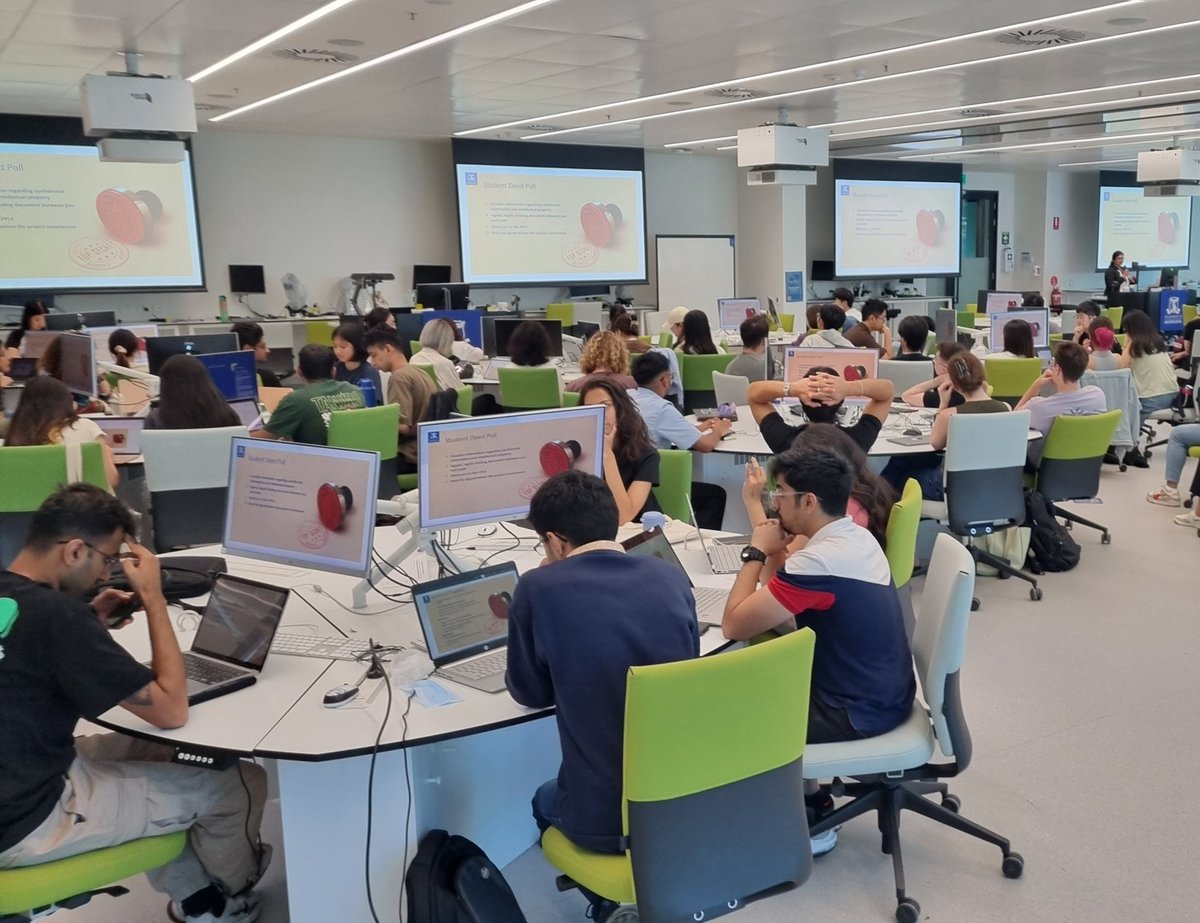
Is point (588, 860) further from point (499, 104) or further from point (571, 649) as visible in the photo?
point (499, 104)

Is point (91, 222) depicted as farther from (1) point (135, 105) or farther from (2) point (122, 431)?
(2) point (122, 431)

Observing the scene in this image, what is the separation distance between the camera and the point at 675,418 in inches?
186

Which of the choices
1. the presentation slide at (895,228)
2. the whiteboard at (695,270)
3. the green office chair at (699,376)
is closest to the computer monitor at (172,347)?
the green office chair at (699,376)

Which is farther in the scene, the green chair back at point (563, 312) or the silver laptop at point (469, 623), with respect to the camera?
the green chair back at point (563, 312)

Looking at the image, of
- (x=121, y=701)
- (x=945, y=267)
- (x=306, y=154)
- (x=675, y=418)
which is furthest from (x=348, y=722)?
(x=945, y=267)

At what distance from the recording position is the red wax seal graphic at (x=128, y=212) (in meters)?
10.5

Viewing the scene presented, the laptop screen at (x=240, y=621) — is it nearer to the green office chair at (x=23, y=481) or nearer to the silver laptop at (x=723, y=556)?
the silver laptop at (x=723, y=556)

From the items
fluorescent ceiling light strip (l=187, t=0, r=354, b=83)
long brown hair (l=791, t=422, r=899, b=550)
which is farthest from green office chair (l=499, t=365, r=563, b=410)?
long brown hair (l=791, t=422, r=899, b=550)

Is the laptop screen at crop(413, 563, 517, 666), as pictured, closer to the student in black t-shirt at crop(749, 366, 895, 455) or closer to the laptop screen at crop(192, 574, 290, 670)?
the laptop screen at crop(192, 574, 290, 670)

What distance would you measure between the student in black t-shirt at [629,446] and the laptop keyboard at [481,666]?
132 centimetres

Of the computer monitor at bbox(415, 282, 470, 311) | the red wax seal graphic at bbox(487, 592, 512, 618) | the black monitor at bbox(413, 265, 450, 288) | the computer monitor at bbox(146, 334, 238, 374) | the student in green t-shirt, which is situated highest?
the black monitor at bbox(413, 265, 450, 288)

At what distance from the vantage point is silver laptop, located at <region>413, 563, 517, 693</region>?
2.44 meters

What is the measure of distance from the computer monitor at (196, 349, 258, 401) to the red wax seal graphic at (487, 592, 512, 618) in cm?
373

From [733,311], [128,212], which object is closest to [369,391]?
[733,311]
